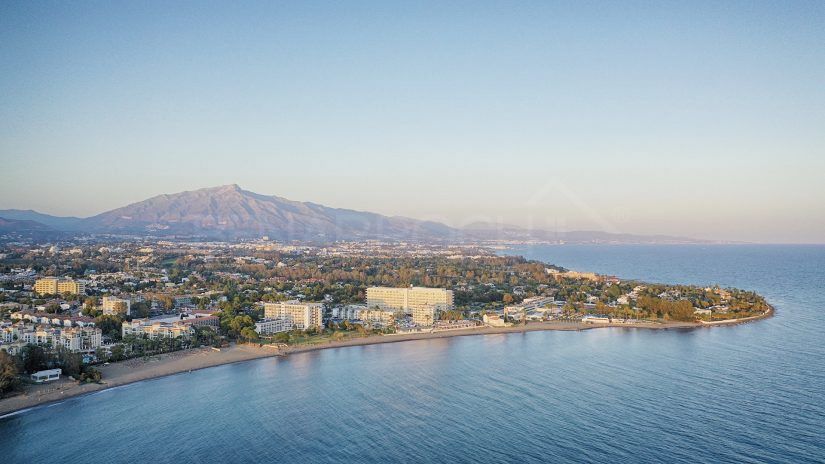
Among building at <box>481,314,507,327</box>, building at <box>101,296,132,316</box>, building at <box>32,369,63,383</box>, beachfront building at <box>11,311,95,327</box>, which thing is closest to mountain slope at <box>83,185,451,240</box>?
building at <box>101,296,132,316</box>

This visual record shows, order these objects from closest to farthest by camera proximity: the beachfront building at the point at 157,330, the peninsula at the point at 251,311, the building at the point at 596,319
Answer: the peninsula at the point at 251,311, the beachfront building at the point at 157,330, the building at the point at 596,319

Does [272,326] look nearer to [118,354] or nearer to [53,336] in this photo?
[118,354]

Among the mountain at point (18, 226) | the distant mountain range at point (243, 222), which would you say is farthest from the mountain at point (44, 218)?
the mountain at point (18, 226)

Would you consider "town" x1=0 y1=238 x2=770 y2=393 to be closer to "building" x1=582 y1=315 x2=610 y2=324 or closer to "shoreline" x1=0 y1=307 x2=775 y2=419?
"building" x1=582 y1=315 x2=610 y2=324

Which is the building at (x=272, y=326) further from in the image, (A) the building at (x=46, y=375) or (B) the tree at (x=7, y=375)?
(B) the tree at (x=7, y=375)

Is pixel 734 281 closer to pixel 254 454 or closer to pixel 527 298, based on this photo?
pixel 527 298

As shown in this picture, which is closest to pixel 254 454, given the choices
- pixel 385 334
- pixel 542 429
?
pixel 542 429
